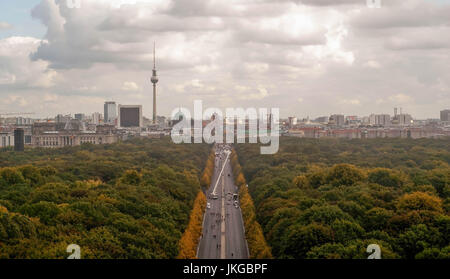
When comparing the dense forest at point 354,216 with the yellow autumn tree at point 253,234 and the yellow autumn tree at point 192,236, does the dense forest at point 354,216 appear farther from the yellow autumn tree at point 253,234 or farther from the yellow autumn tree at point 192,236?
the yellow autumn tree at point 192,236

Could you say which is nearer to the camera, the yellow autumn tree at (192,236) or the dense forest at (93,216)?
the dense forest at (93,216)

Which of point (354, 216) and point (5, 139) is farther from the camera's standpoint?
point (5, 139)

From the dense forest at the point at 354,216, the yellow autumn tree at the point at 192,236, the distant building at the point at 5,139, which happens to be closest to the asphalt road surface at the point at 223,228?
the yellow autumn tree at the point at 192,236

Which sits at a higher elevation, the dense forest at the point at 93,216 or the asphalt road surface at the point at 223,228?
the dense forest at the point at 93,216

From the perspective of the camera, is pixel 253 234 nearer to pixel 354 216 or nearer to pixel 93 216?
pixel 354 216

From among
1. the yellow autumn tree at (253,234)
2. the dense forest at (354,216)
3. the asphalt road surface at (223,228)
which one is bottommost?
the asphalt road surface at (223,228)

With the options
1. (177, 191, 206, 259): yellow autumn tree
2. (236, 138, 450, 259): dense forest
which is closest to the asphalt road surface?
(177, 191, 206, 259): yellow autumn tree

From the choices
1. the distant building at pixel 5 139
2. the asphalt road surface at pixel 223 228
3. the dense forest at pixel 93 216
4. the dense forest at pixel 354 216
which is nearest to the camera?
the dense forest at pixel 93 216

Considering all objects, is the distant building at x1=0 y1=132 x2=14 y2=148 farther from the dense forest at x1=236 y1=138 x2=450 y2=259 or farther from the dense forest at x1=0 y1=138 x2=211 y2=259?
the dense forest at x1=236 y1=138 x2=450 y2=259

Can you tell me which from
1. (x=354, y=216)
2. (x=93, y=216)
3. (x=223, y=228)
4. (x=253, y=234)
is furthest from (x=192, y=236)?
(x=354, y=216)
